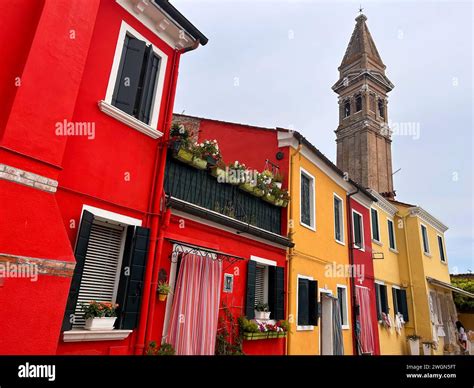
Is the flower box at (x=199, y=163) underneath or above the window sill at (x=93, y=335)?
above

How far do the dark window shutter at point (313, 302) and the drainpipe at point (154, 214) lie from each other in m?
6.15

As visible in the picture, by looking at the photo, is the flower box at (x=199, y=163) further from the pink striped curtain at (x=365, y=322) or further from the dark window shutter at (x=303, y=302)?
the pink striped curtain at (x=365, y=322)

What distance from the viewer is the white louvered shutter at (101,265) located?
483 cm

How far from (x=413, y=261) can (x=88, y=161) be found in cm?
1979

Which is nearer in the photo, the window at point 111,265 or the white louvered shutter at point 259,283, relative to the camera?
the window at point 111,265

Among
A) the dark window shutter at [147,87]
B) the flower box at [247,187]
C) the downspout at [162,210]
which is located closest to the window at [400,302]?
the flower box at [247,187]

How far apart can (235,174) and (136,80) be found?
127 inches

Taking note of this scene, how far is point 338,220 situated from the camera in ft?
43.8

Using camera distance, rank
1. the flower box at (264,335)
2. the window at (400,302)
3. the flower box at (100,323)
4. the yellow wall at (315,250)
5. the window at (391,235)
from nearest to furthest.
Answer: the flower box at (100,323)
the flower box at (264,335)
the yellow wall at (315,250)
the window at (400,302)
the window at (391,235)

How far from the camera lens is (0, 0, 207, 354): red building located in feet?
12.0

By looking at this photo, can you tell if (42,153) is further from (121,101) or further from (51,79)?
(121,101)

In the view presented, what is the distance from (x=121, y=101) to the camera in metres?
5.63

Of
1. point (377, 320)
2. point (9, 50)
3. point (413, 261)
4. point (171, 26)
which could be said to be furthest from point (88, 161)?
point (413, 261)

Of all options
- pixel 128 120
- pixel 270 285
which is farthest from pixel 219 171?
pixel 270 285
